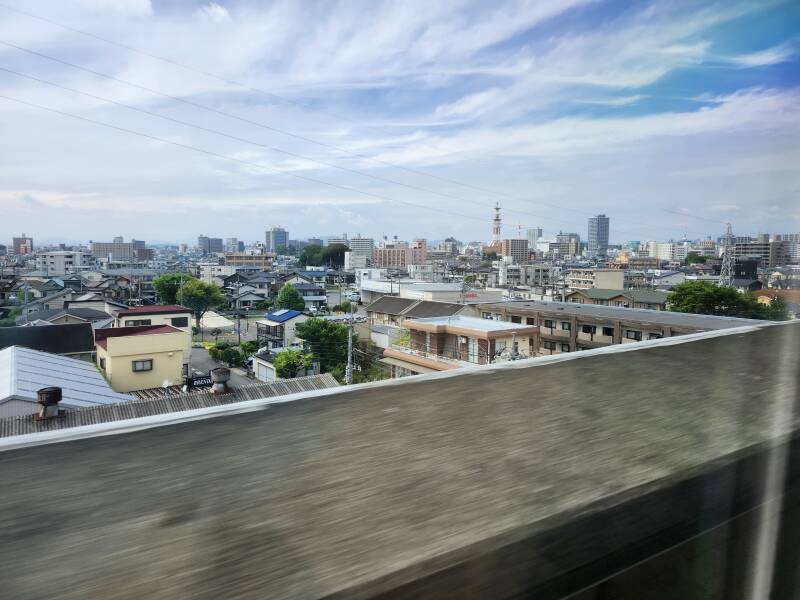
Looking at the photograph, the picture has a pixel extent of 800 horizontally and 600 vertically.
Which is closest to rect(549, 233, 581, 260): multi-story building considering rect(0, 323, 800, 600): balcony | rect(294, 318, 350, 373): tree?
rect(294, 318, 350, 373): tree

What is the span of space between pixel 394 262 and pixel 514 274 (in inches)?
835

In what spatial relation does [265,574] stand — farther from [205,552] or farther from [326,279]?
[326,279]

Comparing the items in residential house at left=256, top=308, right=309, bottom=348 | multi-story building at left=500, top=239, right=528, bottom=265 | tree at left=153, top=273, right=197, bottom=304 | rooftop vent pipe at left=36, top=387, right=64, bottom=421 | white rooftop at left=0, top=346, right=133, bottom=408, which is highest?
multi-story building at left=500, top=239, right=528, bottom=265

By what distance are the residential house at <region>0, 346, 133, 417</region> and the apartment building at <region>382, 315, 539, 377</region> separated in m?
3.48

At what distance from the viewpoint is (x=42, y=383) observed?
386 cm

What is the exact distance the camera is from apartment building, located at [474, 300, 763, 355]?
667 cm

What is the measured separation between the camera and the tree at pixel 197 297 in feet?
56.0

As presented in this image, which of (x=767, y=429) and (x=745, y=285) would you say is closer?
(x=767, y=429)

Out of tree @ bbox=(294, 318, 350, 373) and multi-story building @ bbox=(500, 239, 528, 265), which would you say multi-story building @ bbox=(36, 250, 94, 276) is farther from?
multi-story building @ bbox=(500, 239, 528, 265)

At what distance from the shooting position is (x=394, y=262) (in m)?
50.8

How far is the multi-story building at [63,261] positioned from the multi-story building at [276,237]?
41288 millimetres

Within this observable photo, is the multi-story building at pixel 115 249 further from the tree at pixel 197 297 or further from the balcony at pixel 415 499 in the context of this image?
the balcony at pixel 415 499

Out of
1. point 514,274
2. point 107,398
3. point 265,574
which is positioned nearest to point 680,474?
point 265,574

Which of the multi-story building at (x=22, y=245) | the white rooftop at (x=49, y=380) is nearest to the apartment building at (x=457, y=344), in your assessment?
the white rooftop at (x=49, y=380)
